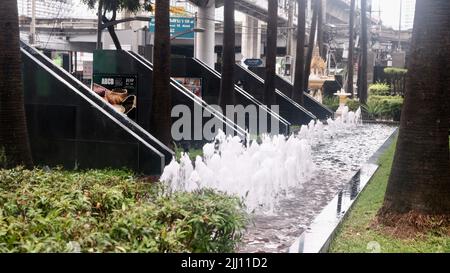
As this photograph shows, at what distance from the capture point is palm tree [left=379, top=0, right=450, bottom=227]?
7.89 metres

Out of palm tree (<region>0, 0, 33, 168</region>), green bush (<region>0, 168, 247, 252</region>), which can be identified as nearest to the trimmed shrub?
palm tree (<region>0, 0, 33, 168</region>)

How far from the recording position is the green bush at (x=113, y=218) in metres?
5.00

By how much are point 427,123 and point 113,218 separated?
442cm

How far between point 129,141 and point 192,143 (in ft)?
15.8

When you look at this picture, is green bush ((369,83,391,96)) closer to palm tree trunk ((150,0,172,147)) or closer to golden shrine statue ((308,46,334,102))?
golden shrine statue ((308,46,334,102))

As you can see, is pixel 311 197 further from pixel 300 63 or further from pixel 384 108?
pixel 384 108

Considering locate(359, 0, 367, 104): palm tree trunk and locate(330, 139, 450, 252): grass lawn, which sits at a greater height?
locate(359, 0, 367, 104): palm tree trunk

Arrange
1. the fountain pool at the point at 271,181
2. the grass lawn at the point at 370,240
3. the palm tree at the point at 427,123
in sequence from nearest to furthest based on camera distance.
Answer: the grass lawn at the point at 370,240, the palm tree at the point at 427,123, the fountain pool at the point at 271,181

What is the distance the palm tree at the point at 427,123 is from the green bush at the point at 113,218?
280 centimetres

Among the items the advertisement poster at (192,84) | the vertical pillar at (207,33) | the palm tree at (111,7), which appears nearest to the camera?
the advertisement poster at (192,84)

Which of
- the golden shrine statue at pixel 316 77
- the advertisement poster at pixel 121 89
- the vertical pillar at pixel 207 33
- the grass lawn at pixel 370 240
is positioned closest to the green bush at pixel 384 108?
the golden shrine statue at pixel 316 77

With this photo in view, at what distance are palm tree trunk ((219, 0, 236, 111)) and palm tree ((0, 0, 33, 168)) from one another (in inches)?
369

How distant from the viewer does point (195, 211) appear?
229 inches

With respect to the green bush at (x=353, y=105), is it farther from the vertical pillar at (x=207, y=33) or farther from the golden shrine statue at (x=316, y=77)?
the vertical pillar at (x=207, y=33)
